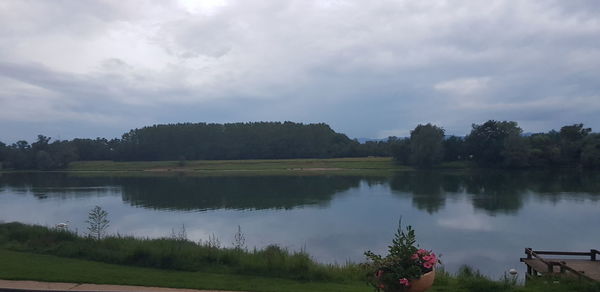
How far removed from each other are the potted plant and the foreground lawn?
91.6 inches

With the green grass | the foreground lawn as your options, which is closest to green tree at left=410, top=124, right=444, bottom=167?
the green grass

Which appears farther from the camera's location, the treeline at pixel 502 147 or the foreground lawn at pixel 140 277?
the treeline at pixel 502 147

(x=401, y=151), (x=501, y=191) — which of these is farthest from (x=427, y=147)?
(x=501, y=191)

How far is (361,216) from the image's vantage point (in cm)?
2764

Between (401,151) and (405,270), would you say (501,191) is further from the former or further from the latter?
(405,270)

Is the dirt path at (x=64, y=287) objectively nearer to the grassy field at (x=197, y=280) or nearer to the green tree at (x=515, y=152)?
the grassy field at (x=197, y=280)

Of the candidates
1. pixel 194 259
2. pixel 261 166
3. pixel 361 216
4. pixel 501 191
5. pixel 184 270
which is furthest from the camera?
pixel 261 166

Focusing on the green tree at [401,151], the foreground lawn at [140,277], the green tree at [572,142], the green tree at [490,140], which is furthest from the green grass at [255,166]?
the foreground lawn at [140,277]

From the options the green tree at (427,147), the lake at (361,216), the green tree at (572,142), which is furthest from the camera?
the green tree at (427,147)

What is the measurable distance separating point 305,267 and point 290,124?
9989 cm

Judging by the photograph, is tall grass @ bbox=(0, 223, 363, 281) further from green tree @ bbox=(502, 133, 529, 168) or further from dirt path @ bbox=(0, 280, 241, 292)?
green tree @ bbox=(502, 133, 529, 168)

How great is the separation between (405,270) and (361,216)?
2254 centimetres

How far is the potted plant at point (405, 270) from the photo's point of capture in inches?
210

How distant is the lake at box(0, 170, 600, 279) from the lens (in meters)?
19.0
